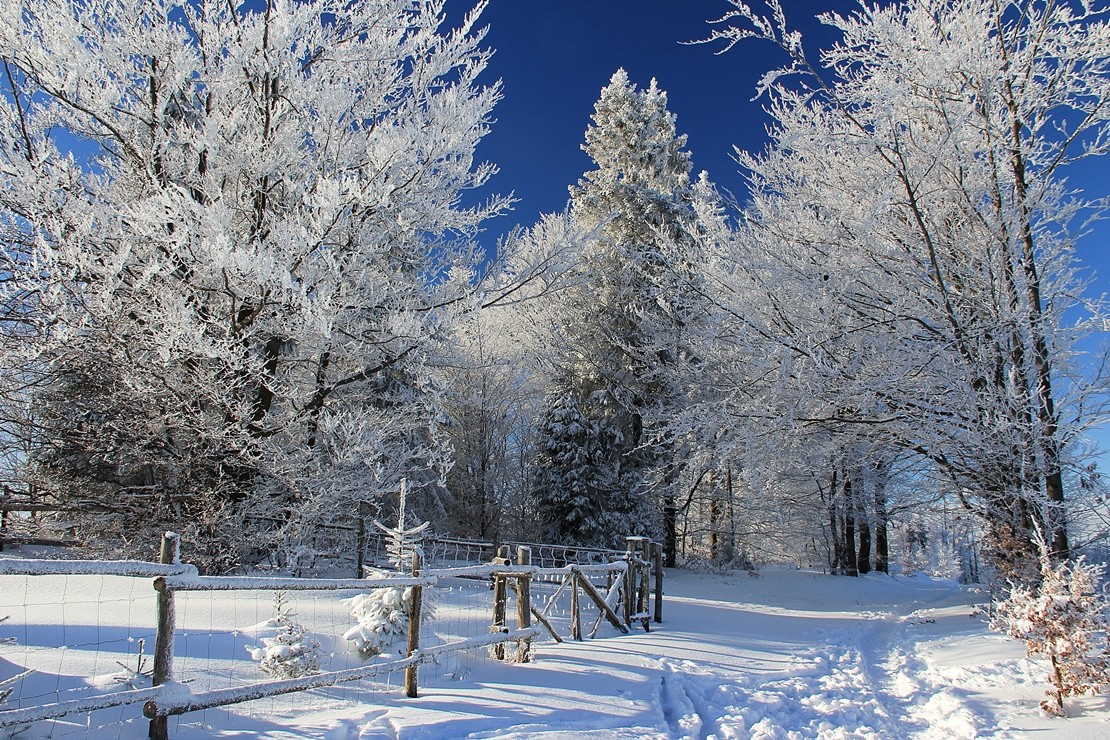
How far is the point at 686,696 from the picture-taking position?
559 centimetres

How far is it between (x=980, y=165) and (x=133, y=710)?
11.0 meters

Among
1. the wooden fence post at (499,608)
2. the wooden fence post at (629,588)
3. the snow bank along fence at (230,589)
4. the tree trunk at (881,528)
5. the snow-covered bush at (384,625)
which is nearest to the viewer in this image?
the snow bank along fence at (230,589)

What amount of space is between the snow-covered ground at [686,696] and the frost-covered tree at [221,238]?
2111mm

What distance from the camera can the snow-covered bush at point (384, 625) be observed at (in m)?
7.14

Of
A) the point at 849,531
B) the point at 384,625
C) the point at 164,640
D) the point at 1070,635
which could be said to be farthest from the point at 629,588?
the point at 849,531

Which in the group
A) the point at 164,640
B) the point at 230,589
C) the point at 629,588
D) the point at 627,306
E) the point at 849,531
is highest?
the point at 627,306

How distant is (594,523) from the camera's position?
1855 centimetres

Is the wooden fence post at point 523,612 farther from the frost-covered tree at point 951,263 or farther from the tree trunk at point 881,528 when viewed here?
the tree trunk at point 881,528

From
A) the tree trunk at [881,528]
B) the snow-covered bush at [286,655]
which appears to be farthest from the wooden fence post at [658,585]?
the tree trunk at [881,528]

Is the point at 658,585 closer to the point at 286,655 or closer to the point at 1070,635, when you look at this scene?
the point at 1070,635

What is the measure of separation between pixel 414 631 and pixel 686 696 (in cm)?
249

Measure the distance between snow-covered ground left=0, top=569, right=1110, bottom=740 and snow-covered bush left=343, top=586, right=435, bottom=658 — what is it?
716 millimetres

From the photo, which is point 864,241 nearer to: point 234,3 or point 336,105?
point 336,105

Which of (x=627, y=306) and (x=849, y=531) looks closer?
(x=627, y=306)
